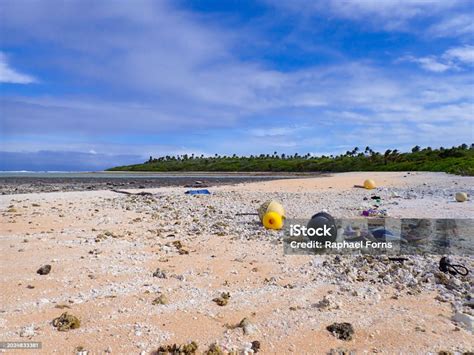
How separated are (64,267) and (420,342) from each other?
5.64 metres

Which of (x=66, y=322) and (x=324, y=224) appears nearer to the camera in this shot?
(x=66, y=322)

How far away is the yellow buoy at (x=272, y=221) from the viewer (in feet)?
34.6

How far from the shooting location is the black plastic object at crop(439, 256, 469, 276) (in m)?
6.41

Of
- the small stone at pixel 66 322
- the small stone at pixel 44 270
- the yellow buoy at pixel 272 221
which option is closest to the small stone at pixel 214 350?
the small stone at pixel 66 322

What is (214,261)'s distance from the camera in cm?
745

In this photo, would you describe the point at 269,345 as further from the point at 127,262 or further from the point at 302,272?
the point at 127,262

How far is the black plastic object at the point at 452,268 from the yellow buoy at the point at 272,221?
456 cm

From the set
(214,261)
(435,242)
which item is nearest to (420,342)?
(214,261)

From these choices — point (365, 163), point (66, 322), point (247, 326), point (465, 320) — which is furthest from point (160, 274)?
point (365, 163)

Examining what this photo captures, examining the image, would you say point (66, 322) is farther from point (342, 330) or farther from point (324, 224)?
point (324, 224)
